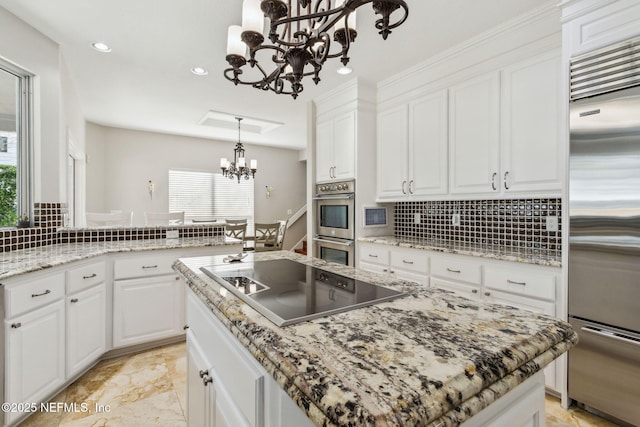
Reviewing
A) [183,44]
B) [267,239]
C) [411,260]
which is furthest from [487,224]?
[267,239]

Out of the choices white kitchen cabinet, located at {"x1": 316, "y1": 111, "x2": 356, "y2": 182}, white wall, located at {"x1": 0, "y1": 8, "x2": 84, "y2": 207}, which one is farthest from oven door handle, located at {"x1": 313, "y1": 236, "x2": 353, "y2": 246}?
white wall, located at {"x1": 0, "y1": 8, "x2": 84, "y2": 207}

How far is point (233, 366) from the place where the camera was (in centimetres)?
83

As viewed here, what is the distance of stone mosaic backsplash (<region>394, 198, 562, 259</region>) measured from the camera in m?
2.34

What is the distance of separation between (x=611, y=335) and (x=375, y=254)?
5.74ft

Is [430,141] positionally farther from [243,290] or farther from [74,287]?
[74,287]

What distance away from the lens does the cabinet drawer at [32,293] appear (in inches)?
61.7

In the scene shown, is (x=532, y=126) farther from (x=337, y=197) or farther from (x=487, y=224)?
(x=337, y=197)

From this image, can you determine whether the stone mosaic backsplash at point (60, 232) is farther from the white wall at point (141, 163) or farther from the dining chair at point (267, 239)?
the white wall at point (141, 163)

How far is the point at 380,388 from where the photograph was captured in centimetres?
46

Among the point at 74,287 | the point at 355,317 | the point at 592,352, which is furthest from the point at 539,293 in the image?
the point at 74,287

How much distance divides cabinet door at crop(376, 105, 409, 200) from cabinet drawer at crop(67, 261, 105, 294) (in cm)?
262

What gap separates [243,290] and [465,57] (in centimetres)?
271

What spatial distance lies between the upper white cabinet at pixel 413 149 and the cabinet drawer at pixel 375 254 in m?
0.58

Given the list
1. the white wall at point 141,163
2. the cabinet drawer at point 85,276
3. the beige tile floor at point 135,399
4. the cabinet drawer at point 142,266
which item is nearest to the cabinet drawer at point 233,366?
the beige tile floor at point 135,399
